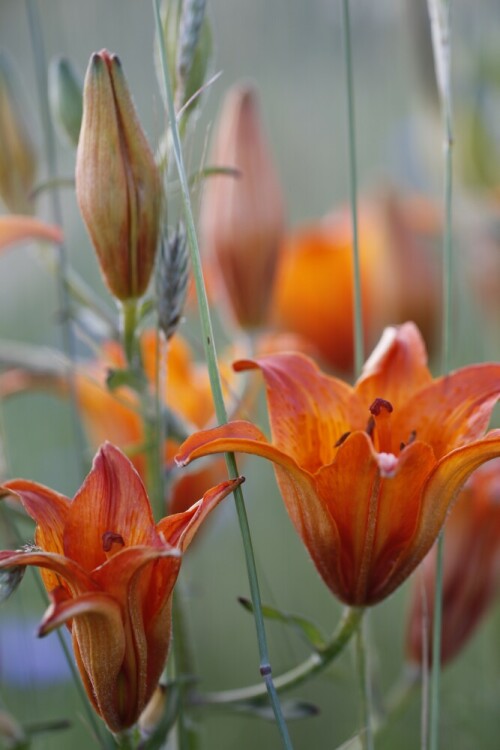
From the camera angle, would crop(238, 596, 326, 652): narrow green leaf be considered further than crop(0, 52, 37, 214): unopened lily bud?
No

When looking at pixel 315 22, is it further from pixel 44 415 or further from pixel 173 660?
pixel 173 660

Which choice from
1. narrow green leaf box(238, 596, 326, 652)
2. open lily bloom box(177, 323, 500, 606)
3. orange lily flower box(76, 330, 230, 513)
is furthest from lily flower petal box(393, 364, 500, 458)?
orange lily flower box(76, 330, 230, 513)

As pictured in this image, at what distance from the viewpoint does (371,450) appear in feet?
1.52

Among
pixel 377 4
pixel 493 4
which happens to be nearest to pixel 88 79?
pixel 493 4

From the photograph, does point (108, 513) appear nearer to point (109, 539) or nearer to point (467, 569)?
point (109, 539)

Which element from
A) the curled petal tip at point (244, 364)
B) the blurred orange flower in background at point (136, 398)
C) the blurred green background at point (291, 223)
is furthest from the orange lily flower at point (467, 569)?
the curled petal tip at point (244, 364)

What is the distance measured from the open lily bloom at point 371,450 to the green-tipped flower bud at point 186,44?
0.48 feet

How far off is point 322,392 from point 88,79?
18 centimetres

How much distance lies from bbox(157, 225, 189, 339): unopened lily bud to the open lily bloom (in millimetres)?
38

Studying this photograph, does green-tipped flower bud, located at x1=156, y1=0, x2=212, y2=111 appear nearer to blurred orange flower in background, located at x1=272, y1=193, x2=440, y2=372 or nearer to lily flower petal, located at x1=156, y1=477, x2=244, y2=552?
lily flower petal, located at x1=156, y1=477, x2=244, y2=552

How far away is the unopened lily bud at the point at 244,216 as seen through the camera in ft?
2.57

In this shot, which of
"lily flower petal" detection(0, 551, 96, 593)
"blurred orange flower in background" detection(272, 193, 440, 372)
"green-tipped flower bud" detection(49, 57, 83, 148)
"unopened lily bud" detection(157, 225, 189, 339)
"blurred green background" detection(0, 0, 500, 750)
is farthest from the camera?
"blurred green background" detection(0, 0, 500, 750)

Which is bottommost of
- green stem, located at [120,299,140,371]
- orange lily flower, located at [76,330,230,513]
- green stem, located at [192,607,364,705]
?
green stem, located at [192,607,364,705]

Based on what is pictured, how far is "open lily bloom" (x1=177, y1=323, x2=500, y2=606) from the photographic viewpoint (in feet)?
1.52
